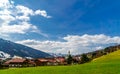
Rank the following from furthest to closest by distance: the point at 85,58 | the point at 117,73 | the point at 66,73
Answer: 1. the point at 85,58
2. the point at 66,73
3. the point at 117,73

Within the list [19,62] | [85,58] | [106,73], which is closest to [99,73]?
[106,73]

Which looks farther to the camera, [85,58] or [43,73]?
[85,58]

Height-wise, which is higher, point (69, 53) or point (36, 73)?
point (69, 53)

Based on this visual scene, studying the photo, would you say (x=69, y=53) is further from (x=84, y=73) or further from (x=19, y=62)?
(x=84, y=73)

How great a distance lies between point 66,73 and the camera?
38125 mm

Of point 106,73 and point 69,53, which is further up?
point 69,53

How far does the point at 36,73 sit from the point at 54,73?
2882 millimetres

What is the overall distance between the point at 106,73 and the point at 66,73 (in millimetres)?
5652

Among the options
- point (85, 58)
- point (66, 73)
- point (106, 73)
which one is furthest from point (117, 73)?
point (85, 58)

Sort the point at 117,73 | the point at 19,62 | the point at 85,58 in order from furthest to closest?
the point at 19,62, the point at 85,58, the point at 117,73

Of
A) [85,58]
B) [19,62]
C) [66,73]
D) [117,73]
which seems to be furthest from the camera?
[19,62]

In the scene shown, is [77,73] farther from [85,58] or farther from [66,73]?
[85,58]

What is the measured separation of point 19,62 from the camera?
181750 mm

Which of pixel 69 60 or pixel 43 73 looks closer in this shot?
pixel 43 73
